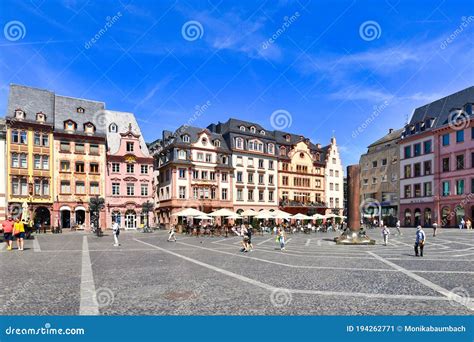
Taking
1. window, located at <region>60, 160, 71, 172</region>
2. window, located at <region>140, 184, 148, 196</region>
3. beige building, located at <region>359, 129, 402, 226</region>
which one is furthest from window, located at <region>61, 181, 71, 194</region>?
beige building, located at <region>359, 129, 402, 226</region>

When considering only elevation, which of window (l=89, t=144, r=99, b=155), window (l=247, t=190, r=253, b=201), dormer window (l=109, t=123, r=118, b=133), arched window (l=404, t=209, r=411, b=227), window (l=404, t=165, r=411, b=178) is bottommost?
arched window (l=404, t=209, r=411, b=227)

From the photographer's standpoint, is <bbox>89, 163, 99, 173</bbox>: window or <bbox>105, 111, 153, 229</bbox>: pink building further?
<bbox>105, 111, 153, 229</bbox>: pink building

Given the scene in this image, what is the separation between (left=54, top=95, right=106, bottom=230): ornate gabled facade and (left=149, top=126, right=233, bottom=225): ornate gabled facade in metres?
8.89

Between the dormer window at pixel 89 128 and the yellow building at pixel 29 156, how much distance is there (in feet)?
13.8

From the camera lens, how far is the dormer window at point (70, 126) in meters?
47.3

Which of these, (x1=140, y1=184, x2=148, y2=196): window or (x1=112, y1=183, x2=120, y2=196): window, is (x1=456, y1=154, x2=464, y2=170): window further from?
(x1=112, y1=183, x2=120, y2=196): window

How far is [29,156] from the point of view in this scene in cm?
4400

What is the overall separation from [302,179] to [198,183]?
2067 cm

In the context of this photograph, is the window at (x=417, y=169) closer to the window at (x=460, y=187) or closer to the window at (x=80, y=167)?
the window at (x=460, y=187)

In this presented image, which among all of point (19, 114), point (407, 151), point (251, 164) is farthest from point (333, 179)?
point (19, 114)

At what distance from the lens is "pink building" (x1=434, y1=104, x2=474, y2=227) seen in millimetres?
47031

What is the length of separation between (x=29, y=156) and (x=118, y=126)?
1341cm

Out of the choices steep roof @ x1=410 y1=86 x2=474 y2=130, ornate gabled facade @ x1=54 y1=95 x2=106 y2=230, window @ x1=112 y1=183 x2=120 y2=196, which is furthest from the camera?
steep roof @ x1=410 y1=86 x2=474 y2=130

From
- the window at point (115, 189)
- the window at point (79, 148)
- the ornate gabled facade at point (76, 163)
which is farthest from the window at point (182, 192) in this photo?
the window at point (79, 148)
